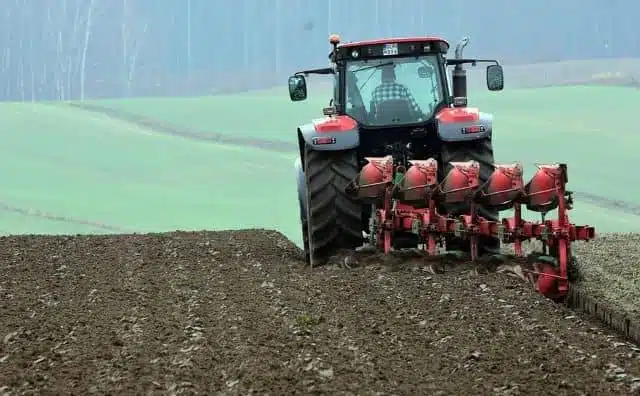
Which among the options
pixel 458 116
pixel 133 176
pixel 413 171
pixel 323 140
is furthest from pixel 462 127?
pixel 133 176

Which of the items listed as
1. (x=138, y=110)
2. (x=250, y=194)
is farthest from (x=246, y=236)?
(x=138, y=110)

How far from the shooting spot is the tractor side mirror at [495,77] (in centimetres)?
835

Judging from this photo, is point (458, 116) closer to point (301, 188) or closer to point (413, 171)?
point (413, 171)

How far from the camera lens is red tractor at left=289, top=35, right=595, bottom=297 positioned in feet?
24.3

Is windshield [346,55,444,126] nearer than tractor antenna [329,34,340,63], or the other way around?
windshield [346,55,444,126]

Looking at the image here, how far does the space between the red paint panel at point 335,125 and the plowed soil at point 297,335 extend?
112 centimetres

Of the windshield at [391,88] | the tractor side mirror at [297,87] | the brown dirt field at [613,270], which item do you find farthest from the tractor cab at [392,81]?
the brown dirt field at [613,270]

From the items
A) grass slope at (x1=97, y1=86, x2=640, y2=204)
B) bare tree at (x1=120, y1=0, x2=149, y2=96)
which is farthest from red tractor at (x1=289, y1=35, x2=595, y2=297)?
bare tree at (x1=120, y1=0, x2=149, y2=96)

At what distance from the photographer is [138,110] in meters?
26.1

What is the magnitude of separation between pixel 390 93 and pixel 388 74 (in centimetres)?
17

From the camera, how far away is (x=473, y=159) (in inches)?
331

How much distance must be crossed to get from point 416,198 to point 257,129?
15768mm

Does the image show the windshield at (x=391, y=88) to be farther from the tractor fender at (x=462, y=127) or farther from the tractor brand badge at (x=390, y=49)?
the tractor fender at (x=462, y=127)

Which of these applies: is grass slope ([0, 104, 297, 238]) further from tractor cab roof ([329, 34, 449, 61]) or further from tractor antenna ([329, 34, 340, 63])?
tractor cab roof ([329, 34, 449, 61])
